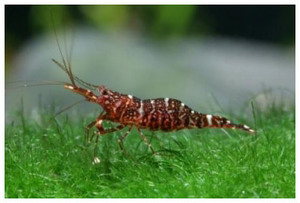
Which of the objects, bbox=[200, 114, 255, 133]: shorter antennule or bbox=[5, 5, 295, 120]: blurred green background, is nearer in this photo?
bbox=[200, 114, 255, 133]: shorter antennule

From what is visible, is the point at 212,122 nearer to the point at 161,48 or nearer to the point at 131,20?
the point at 161,48

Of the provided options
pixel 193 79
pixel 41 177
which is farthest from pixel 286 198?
A: pixel 193 79

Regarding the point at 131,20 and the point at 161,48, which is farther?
the point at 131,20

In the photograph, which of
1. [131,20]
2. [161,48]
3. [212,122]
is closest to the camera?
[212,122]

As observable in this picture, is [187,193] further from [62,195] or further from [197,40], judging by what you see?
[197,40]

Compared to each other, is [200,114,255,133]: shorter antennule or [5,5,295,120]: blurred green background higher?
A: [200,114,255,133]: shorter antennule

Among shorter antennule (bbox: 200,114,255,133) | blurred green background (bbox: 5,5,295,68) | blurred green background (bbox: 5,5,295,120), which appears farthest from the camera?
blurred green background (bbox: 5,5,295,68)

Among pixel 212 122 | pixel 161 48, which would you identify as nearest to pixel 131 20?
pixel 161 48

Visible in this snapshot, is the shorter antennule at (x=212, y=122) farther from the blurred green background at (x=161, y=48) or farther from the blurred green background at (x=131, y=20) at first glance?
the blurred green background at (x=131, y=20)

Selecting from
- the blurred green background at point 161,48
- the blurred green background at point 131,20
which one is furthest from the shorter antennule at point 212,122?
the blurred green background at point 131,20

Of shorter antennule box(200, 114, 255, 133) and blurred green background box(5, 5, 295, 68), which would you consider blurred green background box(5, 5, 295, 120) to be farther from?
shorter antennule box(200, 114, 255, 133)

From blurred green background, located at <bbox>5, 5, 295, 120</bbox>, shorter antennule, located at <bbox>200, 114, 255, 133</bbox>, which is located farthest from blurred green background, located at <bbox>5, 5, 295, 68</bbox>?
shorter antennule, located at <bbox>200, 114, 255, 133</bbox>
